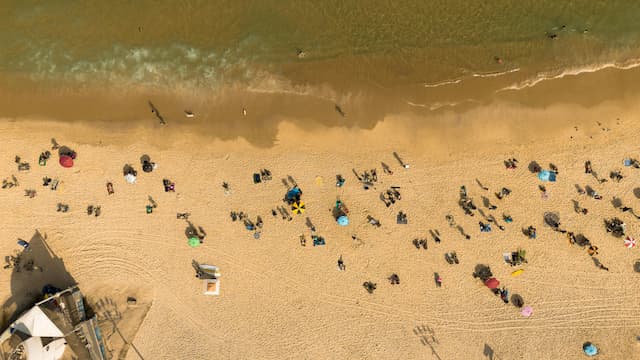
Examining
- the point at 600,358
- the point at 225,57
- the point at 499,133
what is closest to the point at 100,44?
the point at 225,57

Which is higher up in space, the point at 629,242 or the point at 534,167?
the point at 534,167

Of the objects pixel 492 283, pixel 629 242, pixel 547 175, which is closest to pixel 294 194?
pixel 492 283

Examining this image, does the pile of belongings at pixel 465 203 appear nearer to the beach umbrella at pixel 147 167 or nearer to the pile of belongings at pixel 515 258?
the pile of belongings at pixel 515 258

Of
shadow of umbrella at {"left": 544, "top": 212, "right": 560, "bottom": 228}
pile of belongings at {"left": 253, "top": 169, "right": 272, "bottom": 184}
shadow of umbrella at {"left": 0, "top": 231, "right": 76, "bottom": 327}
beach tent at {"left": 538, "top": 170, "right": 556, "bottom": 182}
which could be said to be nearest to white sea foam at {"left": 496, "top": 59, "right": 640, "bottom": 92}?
beach tent at {"left": 538, "top": 170, "right": 556, "bottom": 182}

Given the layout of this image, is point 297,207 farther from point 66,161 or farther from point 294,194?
point 66,161

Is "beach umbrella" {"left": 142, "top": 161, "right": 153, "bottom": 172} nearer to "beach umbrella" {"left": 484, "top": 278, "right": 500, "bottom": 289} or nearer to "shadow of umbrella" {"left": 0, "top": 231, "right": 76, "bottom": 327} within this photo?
"shadow of umbrella" {"left": 0, "top": 231, "right": 76, "bottom": 327}
